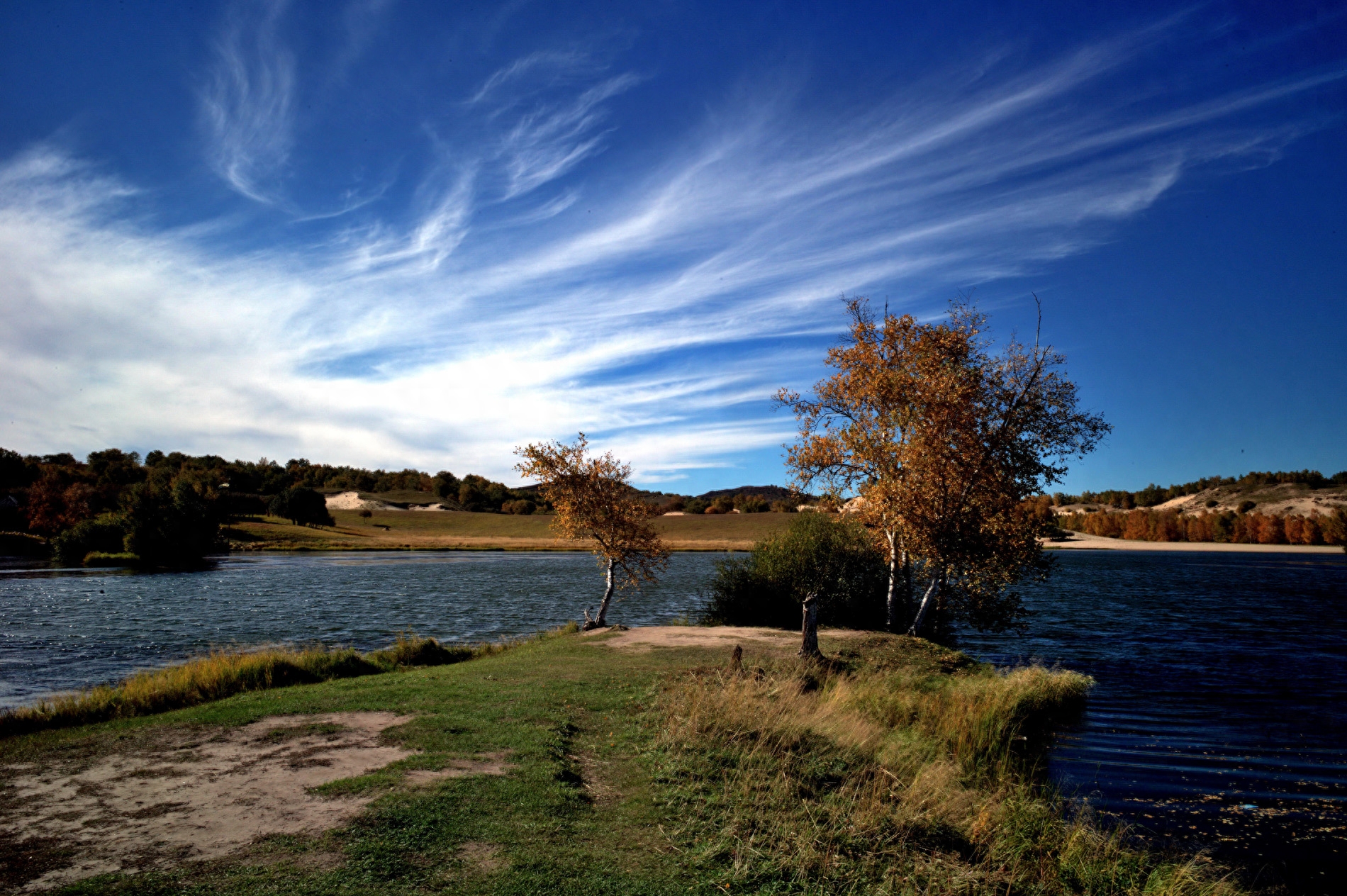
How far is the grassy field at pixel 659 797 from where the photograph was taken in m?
6.77

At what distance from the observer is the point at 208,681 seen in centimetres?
1589

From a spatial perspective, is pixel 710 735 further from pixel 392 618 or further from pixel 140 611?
pixel 140 611

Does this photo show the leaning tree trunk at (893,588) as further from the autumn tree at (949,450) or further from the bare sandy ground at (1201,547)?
the bare sandy ground at (1201,547)

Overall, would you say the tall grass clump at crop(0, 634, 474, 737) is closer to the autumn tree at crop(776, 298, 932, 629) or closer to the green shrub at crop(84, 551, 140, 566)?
the autumn tree at crop(776, 298, 932, 629)

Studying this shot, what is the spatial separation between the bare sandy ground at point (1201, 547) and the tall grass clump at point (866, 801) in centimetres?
12663

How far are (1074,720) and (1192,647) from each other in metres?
16.0

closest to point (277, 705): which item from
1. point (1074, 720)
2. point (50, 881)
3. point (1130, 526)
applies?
point (50, 881)

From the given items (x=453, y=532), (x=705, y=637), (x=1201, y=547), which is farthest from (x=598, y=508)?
(x=1201, y=547)

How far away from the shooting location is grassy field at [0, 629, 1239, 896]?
22.2 feet

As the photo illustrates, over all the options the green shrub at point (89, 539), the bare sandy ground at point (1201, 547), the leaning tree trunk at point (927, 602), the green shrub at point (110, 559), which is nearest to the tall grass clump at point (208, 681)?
the leaning tree trunk at point (927, 602)

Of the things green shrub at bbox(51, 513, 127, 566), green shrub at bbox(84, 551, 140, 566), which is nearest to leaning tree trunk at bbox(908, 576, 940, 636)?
green shrub at bbox(84, 551, 140, 566)

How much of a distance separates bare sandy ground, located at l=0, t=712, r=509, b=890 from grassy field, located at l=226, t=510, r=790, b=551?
277 feet

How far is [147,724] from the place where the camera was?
1230cm

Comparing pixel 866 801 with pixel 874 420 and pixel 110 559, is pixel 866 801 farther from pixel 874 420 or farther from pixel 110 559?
pixel 110 559
